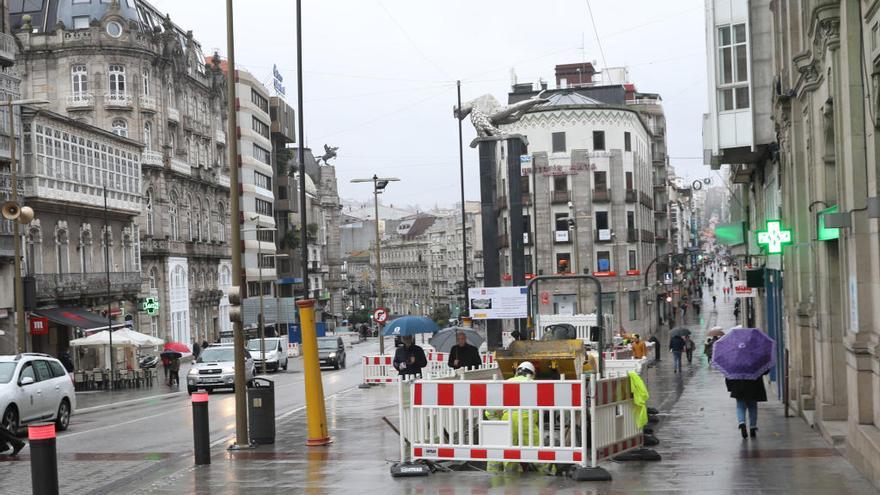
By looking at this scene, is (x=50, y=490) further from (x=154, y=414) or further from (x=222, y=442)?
(x=154, y=414)

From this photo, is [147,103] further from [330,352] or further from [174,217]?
[330,352]

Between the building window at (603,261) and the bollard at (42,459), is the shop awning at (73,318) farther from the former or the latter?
the bollard at (42,459)

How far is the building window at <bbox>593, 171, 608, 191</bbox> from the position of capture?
78.5 m

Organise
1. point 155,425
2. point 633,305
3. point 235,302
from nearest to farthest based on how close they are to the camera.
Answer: point 235,302 < point 155,425 < point 633,305

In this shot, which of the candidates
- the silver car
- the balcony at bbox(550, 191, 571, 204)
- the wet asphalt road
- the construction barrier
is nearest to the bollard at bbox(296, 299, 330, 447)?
the wet asphalt road

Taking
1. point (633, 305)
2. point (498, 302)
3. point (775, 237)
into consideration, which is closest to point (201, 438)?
point (775, 237)

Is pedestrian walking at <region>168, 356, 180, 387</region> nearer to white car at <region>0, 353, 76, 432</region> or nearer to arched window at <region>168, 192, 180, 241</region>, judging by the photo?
white car at <region>0, 353, 76, 432</region>

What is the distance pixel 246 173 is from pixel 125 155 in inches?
1254

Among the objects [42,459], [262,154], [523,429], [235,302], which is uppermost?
[262,154]

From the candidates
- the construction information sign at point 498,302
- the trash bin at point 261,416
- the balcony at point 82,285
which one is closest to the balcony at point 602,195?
the balcony at point 82,285

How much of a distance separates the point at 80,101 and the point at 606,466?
2527 inches

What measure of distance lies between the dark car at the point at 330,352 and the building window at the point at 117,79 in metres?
26.8

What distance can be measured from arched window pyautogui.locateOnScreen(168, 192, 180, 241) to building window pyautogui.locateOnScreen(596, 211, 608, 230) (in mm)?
27140

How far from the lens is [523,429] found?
44.1 ft
